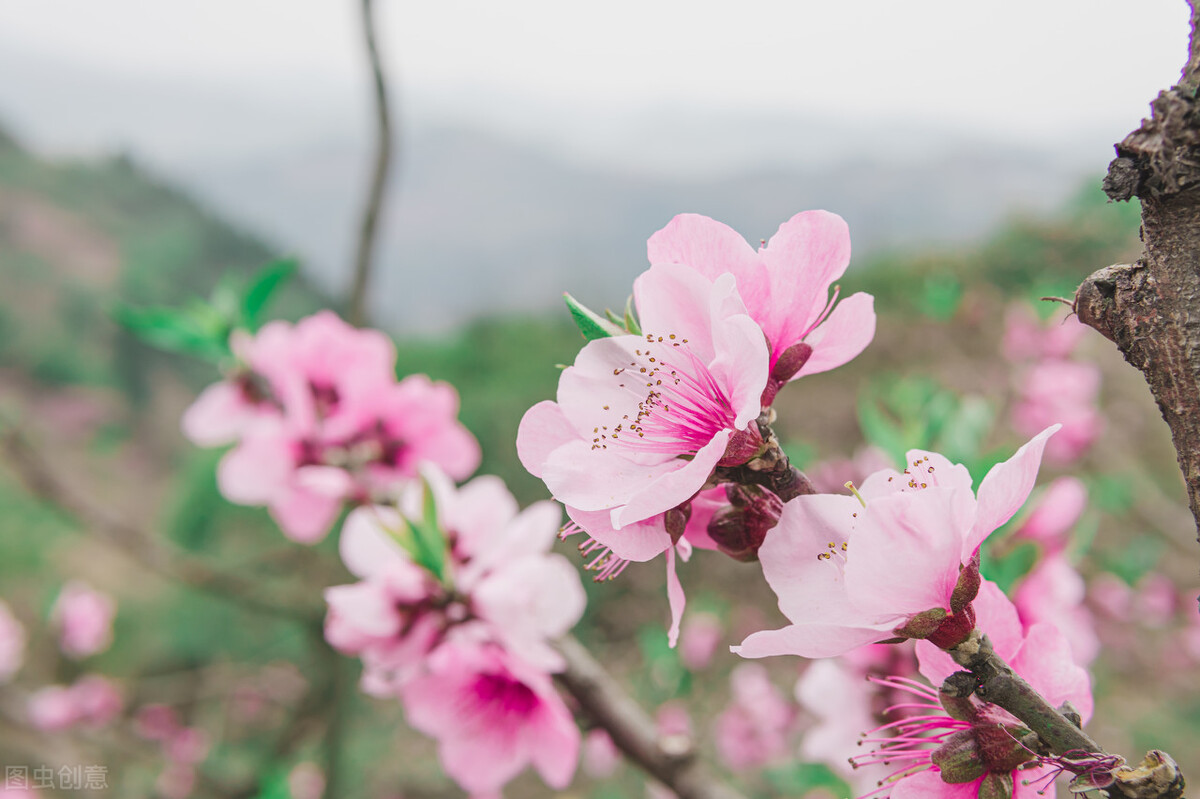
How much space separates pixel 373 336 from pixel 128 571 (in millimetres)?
1858

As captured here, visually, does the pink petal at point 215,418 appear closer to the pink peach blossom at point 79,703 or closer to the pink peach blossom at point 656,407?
the pink peach blossom at point 656,407

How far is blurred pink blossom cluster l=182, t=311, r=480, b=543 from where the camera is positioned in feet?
1.66

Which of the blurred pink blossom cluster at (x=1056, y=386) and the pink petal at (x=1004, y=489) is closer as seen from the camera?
the pink petal at (x=1004, y=489)

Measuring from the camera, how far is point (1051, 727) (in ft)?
0.57

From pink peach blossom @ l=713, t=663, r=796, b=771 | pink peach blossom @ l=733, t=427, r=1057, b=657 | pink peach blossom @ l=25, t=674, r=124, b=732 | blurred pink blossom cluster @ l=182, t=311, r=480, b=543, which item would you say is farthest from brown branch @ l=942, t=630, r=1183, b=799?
pink peach blossom @ l=25, t=674, r=124, b=732

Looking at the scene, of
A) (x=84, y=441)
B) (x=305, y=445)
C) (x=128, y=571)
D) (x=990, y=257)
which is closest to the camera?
(x=305, y=445)

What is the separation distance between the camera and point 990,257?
3.18 m

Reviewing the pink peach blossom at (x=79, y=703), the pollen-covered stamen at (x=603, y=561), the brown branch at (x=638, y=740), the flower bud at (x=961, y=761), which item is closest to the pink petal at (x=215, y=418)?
the brown branch at (x=638, y=740)

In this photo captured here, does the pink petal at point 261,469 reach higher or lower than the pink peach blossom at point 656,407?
lower

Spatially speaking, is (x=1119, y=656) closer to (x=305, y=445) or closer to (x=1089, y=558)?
(x=1089, y=558)

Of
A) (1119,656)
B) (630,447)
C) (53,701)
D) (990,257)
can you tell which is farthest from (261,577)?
(990,257)

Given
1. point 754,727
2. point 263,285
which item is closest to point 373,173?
point 263,285

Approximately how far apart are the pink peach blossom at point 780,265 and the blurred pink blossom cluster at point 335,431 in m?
0.35

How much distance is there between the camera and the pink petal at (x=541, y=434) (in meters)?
0.21
